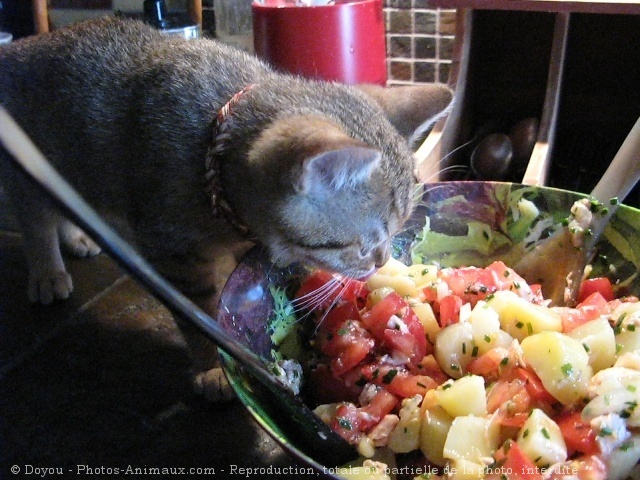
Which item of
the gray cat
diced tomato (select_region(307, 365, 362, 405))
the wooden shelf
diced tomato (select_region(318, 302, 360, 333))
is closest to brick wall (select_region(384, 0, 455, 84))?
the wooden shelf

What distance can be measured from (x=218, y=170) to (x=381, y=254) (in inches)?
10.5

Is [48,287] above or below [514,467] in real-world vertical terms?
below

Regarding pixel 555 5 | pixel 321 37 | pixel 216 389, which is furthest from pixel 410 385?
pixel 321 37

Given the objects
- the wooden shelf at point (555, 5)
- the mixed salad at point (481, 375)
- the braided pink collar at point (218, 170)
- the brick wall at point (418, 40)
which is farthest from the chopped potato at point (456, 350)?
the brick wall at point (418, 40)

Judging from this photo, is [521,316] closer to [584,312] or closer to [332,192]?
[584,312]

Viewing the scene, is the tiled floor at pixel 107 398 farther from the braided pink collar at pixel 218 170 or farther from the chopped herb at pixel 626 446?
the chopped herb at pixel 626 446

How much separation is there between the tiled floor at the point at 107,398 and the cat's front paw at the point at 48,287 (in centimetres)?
2

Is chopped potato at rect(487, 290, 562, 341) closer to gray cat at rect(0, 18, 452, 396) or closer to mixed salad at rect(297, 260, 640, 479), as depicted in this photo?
mixed salad at rect(297, 260, 640, 479)

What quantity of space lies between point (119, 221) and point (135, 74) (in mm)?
279

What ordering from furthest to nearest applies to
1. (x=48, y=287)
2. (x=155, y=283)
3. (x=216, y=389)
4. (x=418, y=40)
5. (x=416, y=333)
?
1. (x=418, y=40)
2. (x=48, y=287)
3. (x=216, y=389)
4. (x=416, y=333)
5. (x=155, y=283)

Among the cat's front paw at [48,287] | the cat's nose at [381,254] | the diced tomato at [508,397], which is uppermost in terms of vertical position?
the cat's nose at [381,254]

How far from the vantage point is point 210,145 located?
907 millimetres

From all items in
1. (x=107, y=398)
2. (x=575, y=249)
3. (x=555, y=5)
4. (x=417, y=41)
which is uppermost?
(x=555, y=5)

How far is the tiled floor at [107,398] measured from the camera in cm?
86
